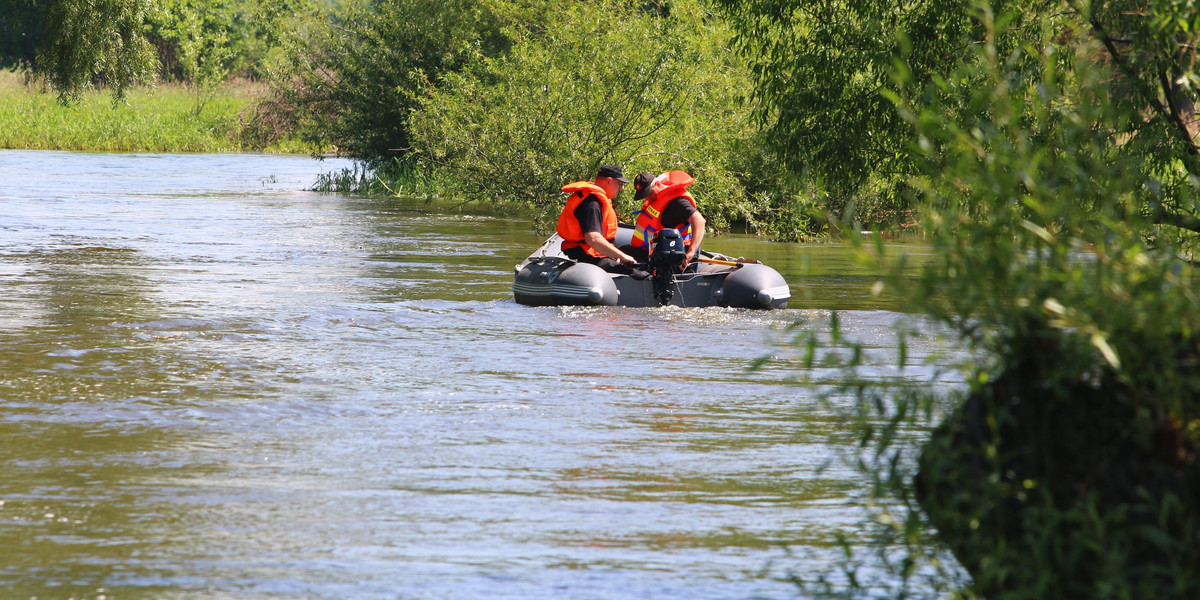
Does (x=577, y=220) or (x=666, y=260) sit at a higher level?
(x=577, y=220)

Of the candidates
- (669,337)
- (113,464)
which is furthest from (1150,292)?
(669,337)

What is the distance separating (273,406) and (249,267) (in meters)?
8.00

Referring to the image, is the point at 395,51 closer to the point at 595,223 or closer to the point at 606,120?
the point at 606,120

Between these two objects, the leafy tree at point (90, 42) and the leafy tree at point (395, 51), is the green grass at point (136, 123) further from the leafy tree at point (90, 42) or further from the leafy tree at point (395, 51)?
the leafy tree at point (90, 42)

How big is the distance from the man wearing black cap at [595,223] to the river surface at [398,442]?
771 millimetres

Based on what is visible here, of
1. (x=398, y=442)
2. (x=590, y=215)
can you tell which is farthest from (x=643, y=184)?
(x=398, y=442)

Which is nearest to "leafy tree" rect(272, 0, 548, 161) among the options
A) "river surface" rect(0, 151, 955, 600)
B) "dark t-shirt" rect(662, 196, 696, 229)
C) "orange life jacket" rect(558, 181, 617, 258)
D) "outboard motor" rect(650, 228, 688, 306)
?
"river surface" rect(0, 151, 955, 600)

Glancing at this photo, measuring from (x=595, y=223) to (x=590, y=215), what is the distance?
0.09m

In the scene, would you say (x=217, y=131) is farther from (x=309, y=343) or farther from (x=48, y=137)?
(x=309, y=343)

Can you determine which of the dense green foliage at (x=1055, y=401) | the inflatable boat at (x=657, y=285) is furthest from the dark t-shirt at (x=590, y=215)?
the dense green foliage at (x=1055, y=401)

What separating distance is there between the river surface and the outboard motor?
10.7 inches

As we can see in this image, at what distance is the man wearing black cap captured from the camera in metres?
12.7

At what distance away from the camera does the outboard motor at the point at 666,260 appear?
1208 centimetres

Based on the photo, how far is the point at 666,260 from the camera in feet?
40.1
